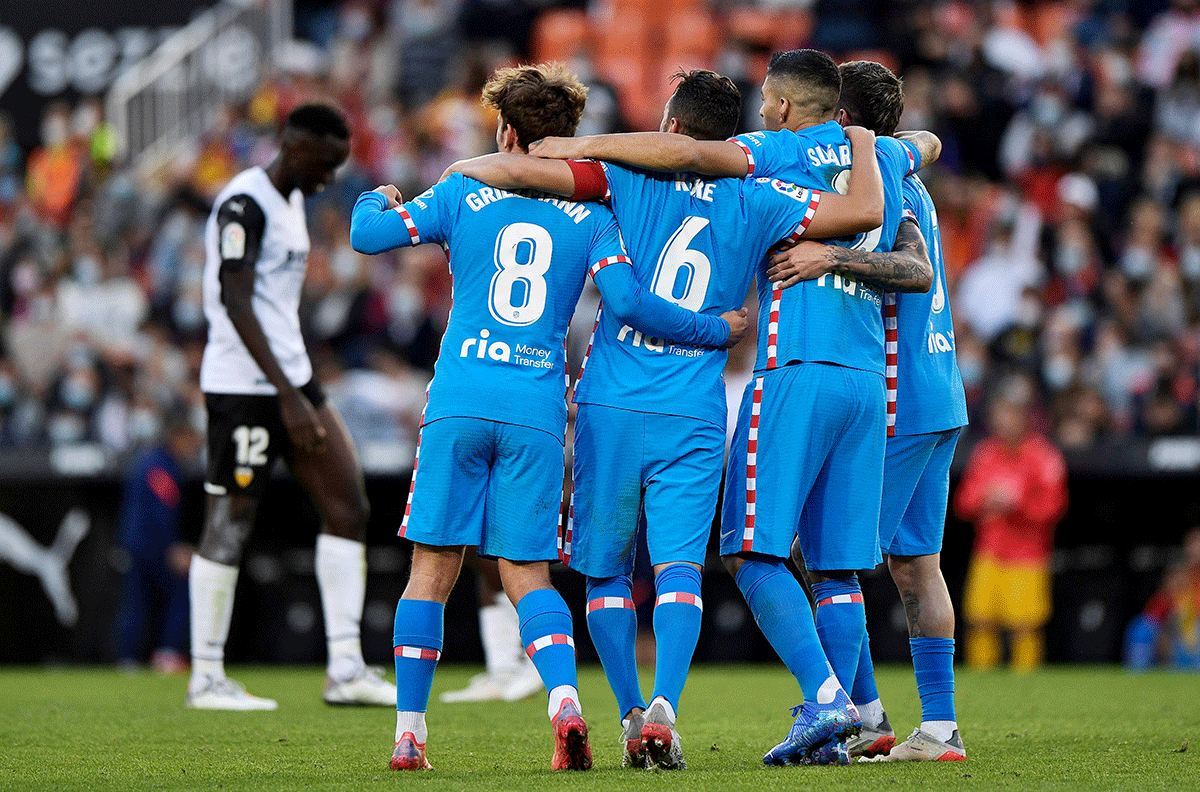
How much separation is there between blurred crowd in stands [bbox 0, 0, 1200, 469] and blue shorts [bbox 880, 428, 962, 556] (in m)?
5.40

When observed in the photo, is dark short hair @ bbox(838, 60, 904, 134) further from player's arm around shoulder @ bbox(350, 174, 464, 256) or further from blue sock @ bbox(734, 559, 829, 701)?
blue sock @ bbox(734, 559, 829, 701)

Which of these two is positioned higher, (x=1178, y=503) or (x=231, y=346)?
(x=231, y=346)

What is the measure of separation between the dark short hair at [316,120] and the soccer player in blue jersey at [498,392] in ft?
7.77

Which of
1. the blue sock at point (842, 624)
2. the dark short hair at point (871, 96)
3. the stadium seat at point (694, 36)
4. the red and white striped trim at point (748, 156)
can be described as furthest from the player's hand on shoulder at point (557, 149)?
the stadium seat at point (694, 36)

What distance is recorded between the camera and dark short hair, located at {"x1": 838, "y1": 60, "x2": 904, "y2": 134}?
5293mm

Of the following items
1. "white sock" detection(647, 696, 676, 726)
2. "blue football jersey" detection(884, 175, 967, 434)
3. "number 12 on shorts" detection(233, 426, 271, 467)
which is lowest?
"white sock" detection(647, 696, 676, 726)

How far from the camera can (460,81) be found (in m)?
17.0

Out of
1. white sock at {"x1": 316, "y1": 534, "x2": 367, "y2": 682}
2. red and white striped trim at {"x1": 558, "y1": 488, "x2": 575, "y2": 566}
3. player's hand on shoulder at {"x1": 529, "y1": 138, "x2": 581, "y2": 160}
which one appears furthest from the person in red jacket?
player's hand on shoulder at {"x1": 529, "y1": 138, "x2": 581, "y2": 160}

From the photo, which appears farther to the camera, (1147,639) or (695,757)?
(1147,639)

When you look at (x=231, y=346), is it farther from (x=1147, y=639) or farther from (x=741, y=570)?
(x=1147, y=639)

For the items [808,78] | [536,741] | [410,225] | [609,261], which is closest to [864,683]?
[536,741]

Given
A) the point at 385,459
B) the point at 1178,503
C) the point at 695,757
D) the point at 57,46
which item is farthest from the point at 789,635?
the point at 57,46

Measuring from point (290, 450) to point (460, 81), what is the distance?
34.9 ft

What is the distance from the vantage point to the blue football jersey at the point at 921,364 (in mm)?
5094
